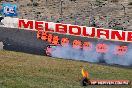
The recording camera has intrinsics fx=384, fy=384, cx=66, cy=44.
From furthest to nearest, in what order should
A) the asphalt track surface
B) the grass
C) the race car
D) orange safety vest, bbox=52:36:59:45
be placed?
the asphalt track surface → orange safety vest, bbox=52:36:59:45 → the race car → the grass

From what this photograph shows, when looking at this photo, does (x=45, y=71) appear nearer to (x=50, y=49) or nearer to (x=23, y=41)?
→ (x=50, y=49)

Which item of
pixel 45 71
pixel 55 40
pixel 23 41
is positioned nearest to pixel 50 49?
pixel 55 40

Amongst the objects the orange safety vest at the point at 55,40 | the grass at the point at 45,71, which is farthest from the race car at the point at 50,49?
the grass at the point at 45,71

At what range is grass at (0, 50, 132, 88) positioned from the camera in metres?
17.2

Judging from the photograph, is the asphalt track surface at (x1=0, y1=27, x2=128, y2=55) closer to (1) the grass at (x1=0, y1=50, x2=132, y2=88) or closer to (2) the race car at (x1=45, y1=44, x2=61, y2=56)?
(2) the race car at (x1=45, y1=44, x2=61, y2=56)

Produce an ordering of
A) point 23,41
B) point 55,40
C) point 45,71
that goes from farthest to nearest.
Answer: point 23,41
point 55,40
point 45,71

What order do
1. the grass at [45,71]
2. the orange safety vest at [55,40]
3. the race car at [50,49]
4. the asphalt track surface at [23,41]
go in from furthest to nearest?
1. the asphalt track surface at [23,41]
2. the orange safety vest at [55,40]
3. the race car at [50,49]
4. the grass at [45,71]

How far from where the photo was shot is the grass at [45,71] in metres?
17.2

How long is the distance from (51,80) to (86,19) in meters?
19.1

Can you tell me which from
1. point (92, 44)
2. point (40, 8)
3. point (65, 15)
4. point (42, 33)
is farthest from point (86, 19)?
point (92, 44)

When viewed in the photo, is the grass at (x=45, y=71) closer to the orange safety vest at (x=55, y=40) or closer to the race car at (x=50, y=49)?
the race car at (x=50, y=49)

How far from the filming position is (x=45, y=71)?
20281 mm

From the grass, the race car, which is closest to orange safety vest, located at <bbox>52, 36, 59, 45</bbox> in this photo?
the race car

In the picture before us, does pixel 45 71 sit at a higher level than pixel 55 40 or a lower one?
lower
